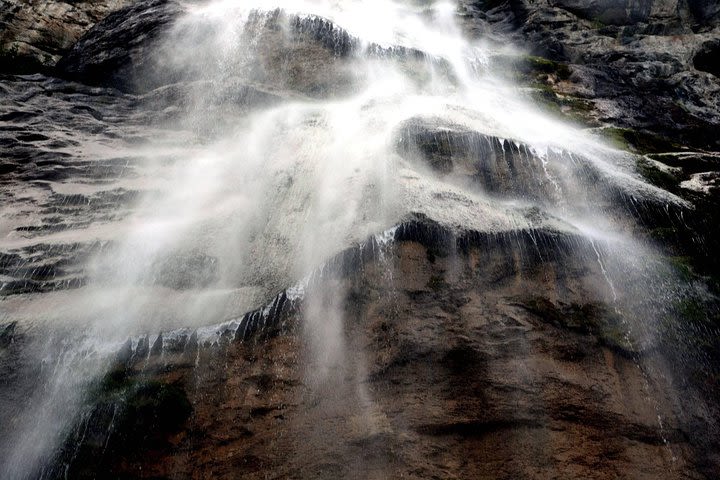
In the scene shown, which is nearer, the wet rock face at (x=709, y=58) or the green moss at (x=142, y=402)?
the green moss at (x=142, y=402)

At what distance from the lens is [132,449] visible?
5723 millimetres

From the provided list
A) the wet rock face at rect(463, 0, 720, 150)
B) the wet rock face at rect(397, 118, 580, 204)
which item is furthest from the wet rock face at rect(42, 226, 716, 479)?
the wet rock face at rect(463, 0, 720, 150)

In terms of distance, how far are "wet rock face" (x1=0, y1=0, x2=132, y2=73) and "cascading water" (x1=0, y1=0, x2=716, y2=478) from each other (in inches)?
137

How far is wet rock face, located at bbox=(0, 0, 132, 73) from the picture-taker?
12438 mm

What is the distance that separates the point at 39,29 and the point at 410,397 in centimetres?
1504

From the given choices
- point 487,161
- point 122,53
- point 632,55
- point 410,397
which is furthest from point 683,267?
point 122,53

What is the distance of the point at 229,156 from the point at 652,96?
12.3m

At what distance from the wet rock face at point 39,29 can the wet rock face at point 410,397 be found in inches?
437

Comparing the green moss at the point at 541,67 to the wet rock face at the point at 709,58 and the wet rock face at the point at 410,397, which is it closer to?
the wet rock face at the point at 709,58

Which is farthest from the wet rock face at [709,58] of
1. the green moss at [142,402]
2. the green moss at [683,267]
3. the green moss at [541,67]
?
the green moss at [142,402]

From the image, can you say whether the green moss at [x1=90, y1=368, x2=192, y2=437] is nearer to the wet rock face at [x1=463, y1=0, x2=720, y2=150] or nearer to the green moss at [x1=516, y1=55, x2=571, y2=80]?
the wet rock face at [x1=463, y1=0, x2=720, y2=150]

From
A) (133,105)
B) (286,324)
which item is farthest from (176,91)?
(286,324)

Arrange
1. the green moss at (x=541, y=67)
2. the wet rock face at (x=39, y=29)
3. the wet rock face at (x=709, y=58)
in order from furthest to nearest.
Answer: the wet rock face at (x=709, y=58) < the green moss at (x=541, y=67) < the wet rock face at (x=39, y=29)

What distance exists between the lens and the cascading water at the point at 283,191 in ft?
21.5
